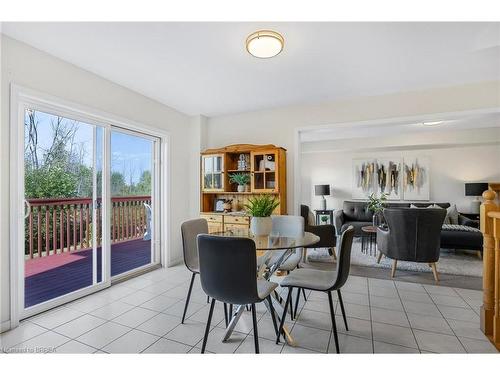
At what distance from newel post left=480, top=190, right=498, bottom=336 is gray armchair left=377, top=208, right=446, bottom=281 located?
3.87 ft

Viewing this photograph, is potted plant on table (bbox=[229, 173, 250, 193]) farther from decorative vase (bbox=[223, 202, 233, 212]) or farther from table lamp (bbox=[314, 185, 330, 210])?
table lamp (bbox=[314, 185, 330, 210])

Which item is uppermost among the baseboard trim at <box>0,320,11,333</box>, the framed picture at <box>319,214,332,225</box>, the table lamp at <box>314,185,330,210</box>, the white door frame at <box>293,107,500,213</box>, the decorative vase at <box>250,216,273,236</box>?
the white door frame at <box>293,107,500,213</box>

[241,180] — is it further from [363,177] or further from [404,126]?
[363,177]

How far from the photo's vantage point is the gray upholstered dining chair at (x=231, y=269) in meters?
1.52

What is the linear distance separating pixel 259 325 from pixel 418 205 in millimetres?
4968

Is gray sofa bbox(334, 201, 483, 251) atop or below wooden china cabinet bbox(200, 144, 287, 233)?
below

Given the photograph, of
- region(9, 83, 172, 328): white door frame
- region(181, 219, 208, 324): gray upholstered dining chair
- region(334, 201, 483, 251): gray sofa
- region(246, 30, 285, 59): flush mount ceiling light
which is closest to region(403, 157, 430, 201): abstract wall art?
region(334, 201, 483, 251): gray sofa

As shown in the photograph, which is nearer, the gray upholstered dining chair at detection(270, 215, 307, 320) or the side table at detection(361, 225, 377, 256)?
the gray upholstered dining chair at detection(270, 215, 307, 320)

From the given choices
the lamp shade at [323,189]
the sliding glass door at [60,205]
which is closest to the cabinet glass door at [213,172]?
the sliding glass door at [60,205]

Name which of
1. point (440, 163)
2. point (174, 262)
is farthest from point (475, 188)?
point (174, 262)

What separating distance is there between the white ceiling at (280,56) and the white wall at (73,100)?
4.7 inches

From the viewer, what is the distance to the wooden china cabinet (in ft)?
12.3

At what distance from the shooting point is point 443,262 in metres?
3.94

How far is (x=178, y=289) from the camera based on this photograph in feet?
9.70
